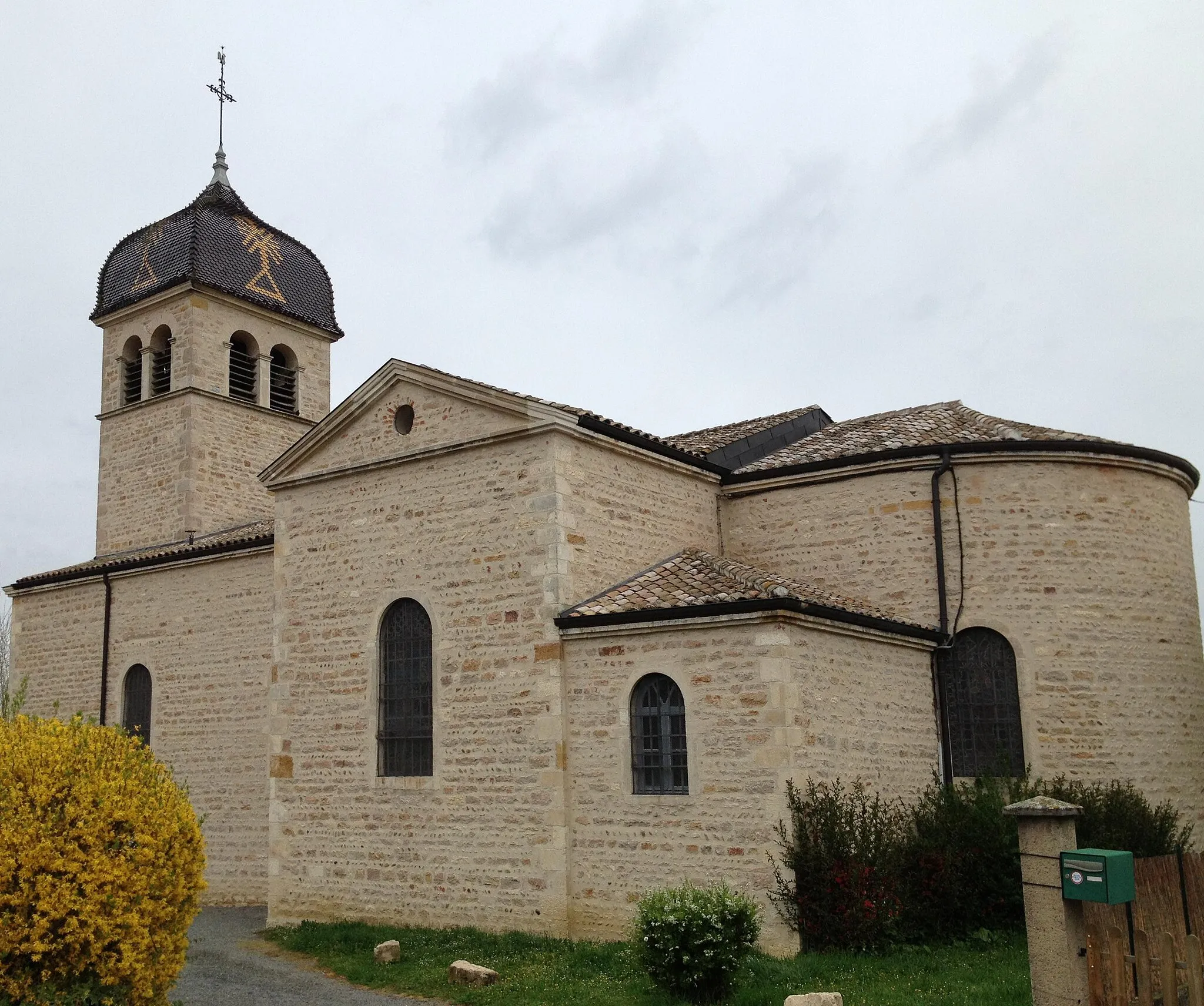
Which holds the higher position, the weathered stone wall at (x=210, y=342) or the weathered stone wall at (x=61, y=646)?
the weathered stone wall at (x=210, y=342)

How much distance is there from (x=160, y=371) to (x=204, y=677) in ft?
23.7

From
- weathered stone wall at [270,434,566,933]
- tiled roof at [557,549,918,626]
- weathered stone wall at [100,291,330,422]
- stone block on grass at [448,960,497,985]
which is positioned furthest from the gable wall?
weathered stone wall at [100,291,330,422]

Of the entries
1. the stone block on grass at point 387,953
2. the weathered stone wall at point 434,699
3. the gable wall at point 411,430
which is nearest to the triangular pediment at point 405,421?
the gable wall at point 411,430

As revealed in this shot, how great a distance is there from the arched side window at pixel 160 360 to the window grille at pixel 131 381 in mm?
518

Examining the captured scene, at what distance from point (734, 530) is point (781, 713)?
5.05 metres

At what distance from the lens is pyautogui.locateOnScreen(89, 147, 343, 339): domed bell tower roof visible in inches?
880

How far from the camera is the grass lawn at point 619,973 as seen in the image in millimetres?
9883

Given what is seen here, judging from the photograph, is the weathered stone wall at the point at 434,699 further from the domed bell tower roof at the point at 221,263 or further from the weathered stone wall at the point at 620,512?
the domed bell tower roof at the point at 221,263

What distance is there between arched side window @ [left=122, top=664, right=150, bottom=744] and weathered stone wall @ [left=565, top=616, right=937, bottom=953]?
9.23 m

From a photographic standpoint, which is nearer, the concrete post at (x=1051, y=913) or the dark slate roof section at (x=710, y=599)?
the concrete post at (x=1051, y=913)

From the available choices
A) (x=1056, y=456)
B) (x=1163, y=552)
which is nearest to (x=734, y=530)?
(x=1056, y=456)

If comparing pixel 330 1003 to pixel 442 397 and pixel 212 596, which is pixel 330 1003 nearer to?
pixel 442 397

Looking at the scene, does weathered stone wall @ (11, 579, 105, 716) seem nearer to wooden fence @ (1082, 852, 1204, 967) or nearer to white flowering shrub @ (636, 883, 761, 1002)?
white flowering shrub @ (636, 883, 761, 1002)

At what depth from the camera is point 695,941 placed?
32.2ft
